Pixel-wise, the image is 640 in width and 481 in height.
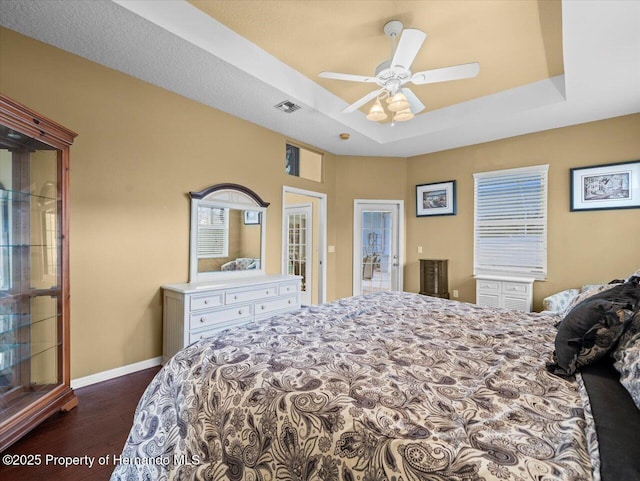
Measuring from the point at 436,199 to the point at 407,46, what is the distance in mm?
3238

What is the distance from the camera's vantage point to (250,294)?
11.0 feet

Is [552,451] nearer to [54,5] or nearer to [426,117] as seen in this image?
[54,5]

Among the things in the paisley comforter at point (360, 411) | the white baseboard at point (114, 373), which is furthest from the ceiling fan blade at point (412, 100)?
the white baseboard at point (114, 373)

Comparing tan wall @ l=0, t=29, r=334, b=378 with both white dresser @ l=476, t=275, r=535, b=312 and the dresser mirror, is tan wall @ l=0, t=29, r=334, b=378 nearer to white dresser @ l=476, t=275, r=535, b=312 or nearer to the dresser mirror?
the dresser mirror

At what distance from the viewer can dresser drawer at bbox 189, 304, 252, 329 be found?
9.48ft

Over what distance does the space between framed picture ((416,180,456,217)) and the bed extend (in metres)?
3.42

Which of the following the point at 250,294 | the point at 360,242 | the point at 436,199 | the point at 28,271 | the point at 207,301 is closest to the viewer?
the point at 28,271

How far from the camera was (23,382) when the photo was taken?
205cm

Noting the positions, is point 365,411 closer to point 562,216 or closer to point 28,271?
point 28,271

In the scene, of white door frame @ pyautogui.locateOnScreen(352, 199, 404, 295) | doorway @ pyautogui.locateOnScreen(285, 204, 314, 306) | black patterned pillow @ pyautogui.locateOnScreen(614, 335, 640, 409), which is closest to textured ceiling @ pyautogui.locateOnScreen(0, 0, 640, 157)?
white door frame @ pyautogui.locateOnScreen(352, 199, 404, 295)

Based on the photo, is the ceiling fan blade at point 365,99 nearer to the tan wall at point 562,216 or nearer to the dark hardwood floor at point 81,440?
the tan wall at point 562,216

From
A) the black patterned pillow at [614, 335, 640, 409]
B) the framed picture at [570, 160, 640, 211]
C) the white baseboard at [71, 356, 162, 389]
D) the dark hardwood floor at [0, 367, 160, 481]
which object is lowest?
the dark hardwood floor at [0, 367, 160, 481]

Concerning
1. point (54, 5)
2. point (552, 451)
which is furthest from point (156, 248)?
point (552, 451)

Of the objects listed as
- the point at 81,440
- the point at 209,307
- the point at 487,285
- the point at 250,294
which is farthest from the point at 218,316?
the point at 487,285
